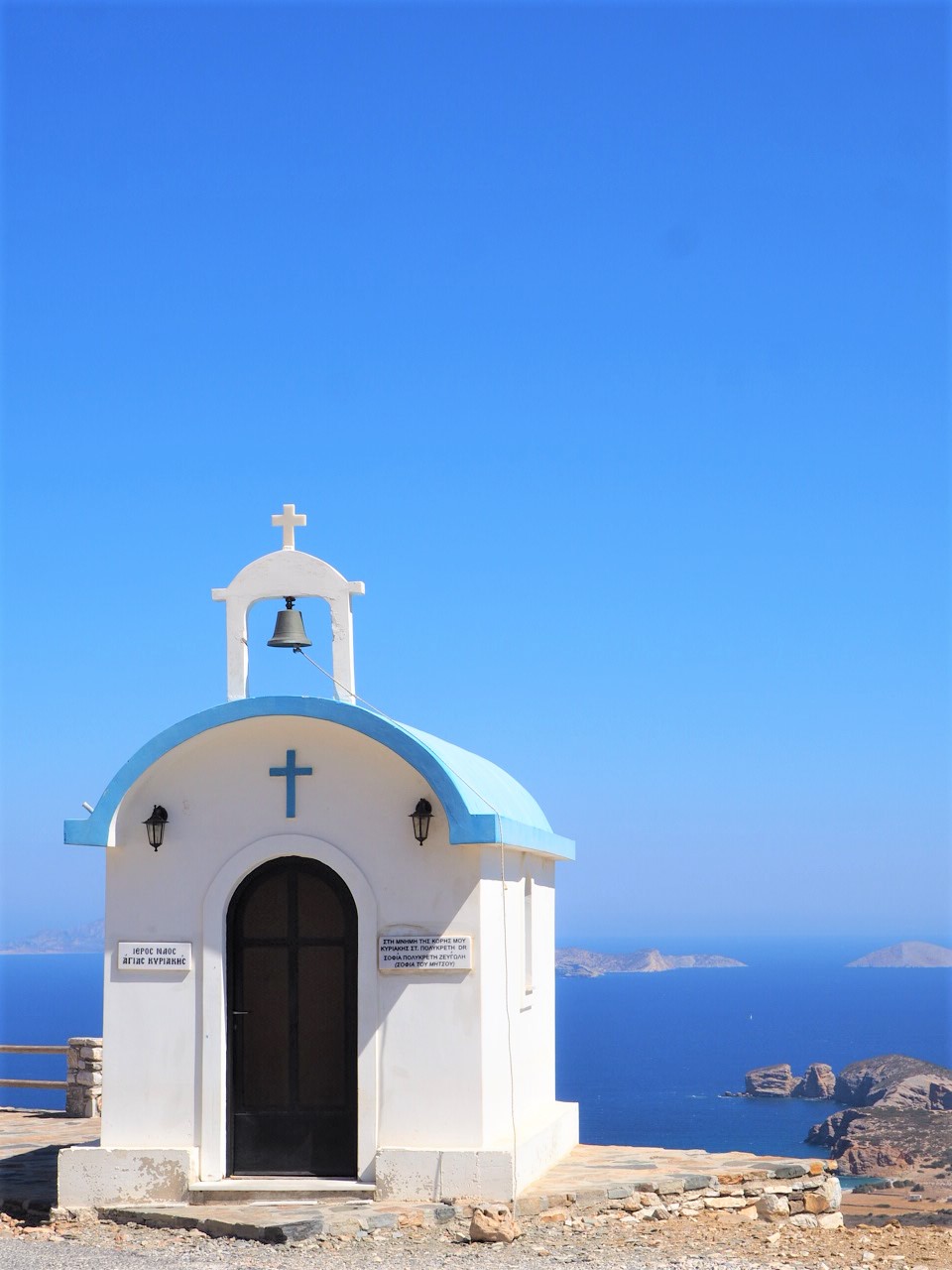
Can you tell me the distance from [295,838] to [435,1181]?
2.79 meters

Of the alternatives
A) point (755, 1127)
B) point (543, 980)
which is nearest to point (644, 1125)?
point (755, 1127)

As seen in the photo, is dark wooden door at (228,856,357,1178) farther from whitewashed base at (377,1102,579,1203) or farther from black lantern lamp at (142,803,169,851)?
black lantern lamp at (142,803,169,851)

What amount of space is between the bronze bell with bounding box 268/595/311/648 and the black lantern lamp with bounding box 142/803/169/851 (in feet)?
5.28

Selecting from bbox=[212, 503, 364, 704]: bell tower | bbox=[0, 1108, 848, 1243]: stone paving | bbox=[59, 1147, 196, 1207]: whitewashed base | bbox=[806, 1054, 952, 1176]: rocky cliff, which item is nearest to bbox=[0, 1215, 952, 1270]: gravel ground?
bbox=[0, 1108, 848, 1243]: stone paving

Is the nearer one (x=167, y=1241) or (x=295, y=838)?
(x=167, y=1241)

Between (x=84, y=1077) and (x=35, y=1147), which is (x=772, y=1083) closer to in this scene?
(x=84, y=1077)

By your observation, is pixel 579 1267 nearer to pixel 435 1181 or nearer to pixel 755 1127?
pixel 435 1181

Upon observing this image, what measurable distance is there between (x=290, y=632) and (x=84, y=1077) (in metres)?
7.71

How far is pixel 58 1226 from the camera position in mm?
11562

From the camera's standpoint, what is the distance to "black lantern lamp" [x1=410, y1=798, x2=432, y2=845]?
1175 cm

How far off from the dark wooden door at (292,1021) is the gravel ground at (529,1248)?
3.82ft

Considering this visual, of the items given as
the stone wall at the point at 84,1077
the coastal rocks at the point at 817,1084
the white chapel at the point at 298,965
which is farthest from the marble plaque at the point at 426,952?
the coastal rocks at the point at 817,1084

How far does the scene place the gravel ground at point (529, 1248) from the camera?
9.93 m

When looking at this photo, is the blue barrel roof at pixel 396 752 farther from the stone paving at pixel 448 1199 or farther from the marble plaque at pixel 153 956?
the stone paving at pixel 448 1199
